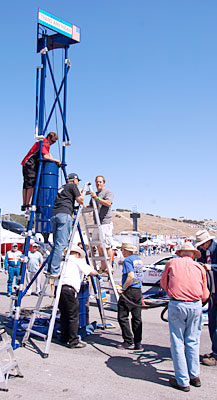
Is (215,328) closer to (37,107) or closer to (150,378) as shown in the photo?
(150,378)

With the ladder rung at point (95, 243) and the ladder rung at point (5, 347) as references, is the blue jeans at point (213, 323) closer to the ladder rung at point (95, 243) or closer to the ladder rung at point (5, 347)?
the ladder rung at point (95, 243)

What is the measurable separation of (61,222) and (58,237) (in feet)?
0.87

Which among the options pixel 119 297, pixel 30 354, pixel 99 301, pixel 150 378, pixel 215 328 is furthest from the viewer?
pixel 99 301

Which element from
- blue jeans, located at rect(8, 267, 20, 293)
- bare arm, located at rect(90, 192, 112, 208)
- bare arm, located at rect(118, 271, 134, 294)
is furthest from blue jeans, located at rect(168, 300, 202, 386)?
blue jeans, located at rect(8, 267, 20, 293)

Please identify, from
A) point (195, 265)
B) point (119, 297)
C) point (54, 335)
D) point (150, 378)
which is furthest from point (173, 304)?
point (54, 335)

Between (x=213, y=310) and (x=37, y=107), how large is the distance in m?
5.11

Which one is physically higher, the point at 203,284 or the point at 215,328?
the point at 203,284

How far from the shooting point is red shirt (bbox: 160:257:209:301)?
15.4 feet

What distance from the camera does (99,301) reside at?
7801 mm

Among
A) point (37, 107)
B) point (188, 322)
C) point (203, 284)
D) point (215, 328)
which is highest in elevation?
point (37, 107)

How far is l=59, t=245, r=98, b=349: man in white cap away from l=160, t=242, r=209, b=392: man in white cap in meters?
2.19

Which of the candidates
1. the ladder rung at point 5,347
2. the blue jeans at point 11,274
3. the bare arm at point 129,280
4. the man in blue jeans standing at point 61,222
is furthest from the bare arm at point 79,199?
the blue jeans at point 11,274

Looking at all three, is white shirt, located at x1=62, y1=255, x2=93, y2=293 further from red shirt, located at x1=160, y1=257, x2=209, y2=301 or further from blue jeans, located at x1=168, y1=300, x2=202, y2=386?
blue jeans, located at x1=168, y1=300, x2=202, y2=386

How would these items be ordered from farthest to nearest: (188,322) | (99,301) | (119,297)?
(99,301)
(119,297)
(188,322)
